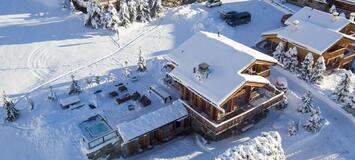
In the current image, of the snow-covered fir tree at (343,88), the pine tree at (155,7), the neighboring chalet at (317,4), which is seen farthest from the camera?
the neighboring chalet at (317,4)

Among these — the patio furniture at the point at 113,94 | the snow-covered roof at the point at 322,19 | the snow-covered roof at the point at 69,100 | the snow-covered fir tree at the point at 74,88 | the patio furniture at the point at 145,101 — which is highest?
the snow-covered roof at the point at 322,19

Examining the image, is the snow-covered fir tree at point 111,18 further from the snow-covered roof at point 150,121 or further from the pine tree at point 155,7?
the snow-covered roof at point 150,121

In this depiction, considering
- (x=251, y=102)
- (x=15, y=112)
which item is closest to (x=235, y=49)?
(x=251, y=102)

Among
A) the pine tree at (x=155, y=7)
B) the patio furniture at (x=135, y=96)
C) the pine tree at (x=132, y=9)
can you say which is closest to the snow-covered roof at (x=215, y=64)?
the patio furniture at (x=135, y=96)

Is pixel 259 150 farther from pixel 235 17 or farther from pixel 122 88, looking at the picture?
pixel 235 17

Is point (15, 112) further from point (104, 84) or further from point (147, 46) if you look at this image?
point (147, 46)

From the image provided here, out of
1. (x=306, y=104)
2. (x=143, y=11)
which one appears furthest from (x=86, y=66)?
(x=306, y=104)

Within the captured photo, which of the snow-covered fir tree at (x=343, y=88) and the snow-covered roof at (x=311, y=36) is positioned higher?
the snow-covered roof at (x=311, y=36)
